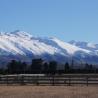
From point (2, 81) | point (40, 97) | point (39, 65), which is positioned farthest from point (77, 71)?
point (40, 97)

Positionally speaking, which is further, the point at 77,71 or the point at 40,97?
the point at 77,71

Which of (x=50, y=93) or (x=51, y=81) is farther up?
(x=51, y=81)

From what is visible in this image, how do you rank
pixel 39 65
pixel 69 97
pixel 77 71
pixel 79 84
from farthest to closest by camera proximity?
pixel 39 65 < pixel 77 71 < pixel 79 84 < pixel 69 97

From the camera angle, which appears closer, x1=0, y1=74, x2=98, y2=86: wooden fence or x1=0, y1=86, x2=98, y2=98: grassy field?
x1=0, y1=86, x2=98, y2=98: grassy field

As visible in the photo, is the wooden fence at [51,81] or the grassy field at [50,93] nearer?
the grassy field at [50,93]

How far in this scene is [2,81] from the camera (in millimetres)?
57156

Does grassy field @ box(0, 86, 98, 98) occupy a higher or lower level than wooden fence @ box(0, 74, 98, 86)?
lower

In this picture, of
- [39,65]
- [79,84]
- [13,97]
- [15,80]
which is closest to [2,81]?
[15,80]

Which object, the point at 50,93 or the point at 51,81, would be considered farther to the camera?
the point at 51,81

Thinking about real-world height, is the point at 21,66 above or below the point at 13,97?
above

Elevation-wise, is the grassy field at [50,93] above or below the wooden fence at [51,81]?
below

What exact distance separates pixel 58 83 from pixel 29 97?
20.2 metres

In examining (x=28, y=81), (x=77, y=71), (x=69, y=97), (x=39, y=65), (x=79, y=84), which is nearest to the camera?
(x=69, y=97)

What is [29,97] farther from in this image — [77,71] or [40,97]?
[77,71]
